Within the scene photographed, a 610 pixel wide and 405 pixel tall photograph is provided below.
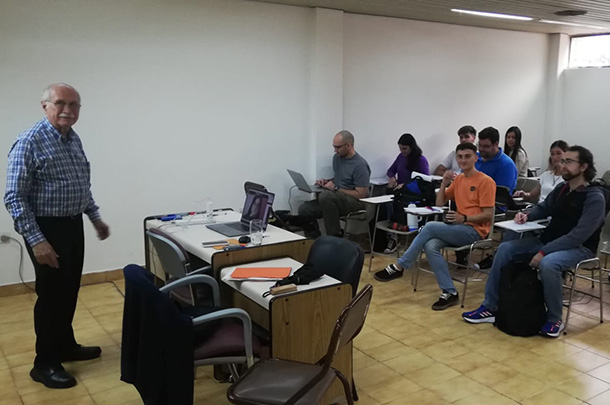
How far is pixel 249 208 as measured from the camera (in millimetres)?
3746

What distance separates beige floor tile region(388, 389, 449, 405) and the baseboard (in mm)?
3030

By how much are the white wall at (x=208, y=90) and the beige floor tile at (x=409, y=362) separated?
8.63 feet

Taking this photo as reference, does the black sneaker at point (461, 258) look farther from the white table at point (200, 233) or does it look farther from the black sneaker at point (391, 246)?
the white table at point (200, 233)

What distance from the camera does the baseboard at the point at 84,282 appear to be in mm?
4566

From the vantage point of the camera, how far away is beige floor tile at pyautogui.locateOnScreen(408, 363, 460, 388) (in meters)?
3.15

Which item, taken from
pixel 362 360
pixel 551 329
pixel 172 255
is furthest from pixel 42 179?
pixel 551 329

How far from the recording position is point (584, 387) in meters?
3.07

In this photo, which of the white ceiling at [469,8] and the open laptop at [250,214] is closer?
the open laptop at [250,214]

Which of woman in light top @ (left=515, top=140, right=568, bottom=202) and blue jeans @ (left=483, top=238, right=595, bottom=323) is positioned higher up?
woman in light top @ (left=515, top=140, right=568, bottom=202)

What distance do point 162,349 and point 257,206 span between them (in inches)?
62.6

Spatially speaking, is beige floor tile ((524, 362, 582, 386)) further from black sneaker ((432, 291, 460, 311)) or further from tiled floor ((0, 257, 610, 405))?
black sneaker ((432, 291, 460, 311))

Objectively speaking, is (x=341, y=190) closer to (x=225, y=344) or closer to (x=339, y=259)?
(x=339, y=259)

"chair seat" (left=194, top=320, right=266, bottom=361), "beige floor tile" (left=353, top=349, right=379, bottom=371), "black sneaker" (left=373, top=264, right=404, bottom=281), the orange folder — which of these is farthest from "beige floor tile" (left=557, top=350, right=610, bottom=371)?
"chair seat" (left=194, top=320, right=266, bottom=361)

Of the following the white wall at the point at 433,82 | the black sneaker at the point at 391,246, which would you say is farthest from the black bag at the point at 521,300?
the white wall at the point at 433,82
